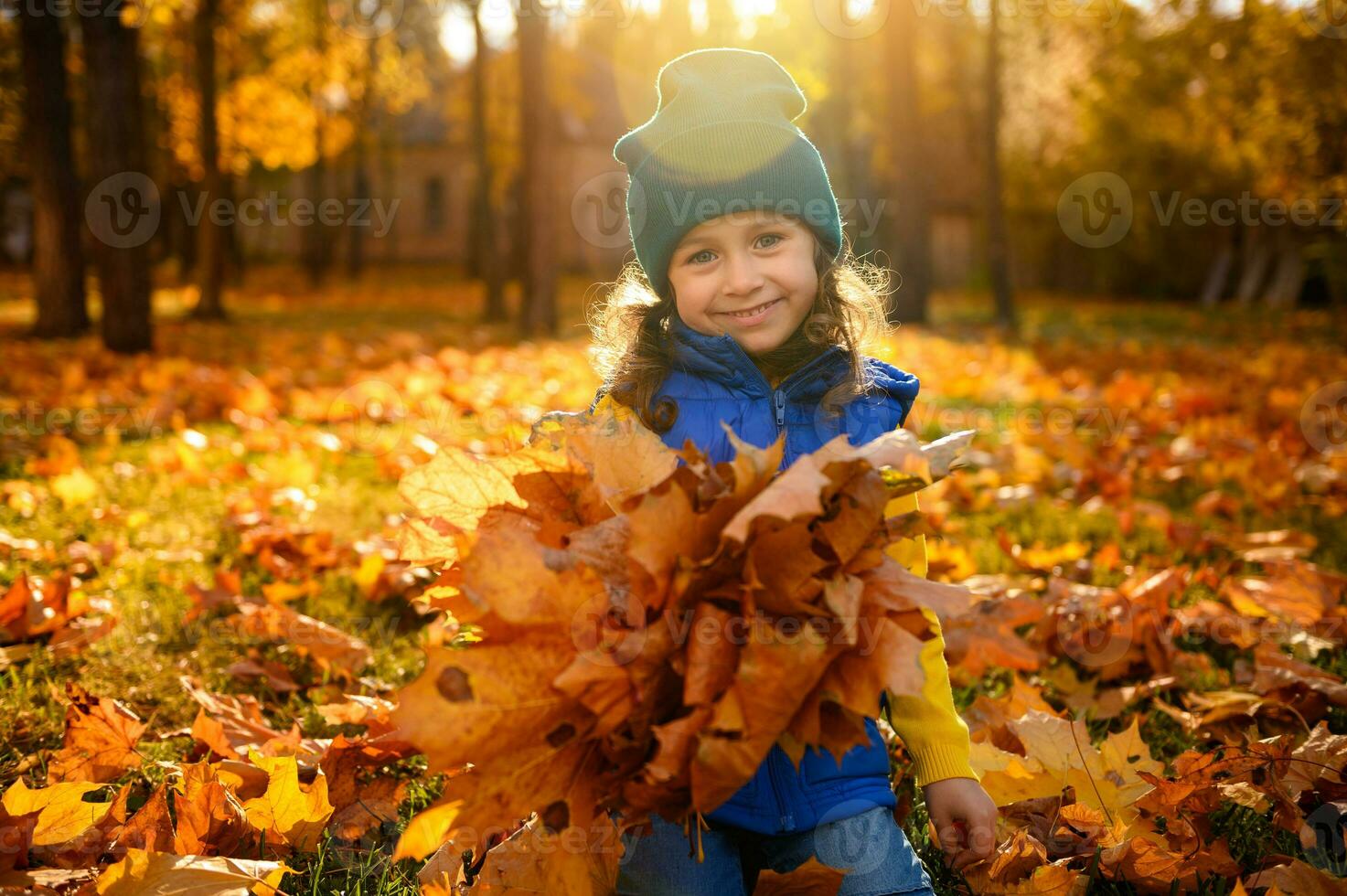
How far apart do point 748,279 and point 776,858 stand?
1128mm

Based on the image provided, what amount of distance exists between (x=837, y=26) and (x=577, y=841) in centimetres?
2054

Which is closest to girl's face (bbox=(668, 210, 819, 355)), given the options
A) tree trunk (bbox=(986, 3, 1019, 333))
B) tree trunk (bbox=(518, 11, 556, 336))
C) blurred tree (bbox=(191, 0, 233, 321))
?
tree trunk (bbox=(518, 11, 556, 336))

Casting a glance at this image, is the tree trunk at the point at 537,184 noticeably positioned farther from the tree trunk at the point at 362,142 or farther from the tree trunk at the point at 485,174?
the tree trunk at the point at 362,142

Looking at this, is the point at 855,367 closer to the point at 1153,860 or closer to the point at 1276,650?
the point at 1153,860

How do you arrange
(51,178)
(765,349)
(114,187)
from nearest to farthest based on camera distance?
(765,349), (114,187), (51,178)

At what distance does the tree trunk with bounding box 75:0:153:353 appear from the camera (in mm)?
8844

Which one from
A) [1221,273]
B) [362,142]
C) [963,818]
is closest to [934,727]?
[963,818]

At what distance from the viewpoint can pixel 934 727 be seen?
1871 millimetres

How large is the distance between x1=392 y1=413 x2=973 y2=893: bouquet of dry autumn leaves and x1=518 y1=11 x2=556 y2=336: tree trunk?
39.9 feet

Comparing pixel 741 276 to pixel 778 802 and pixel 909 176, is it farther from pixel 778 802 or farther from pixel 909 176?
pixel 909 176

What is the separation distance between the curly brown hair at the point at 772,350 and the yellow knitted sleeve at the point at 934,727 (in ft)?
1.45

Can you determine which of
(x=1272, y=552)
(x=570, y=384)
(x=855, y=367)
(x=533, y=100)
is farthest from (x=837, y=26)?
(x=855, y=367)

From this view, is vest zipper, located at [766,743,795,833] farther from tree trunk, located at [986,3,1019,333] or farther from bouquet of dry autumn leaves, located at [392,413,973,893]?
tree trunk, located at [986,3,1019,333]

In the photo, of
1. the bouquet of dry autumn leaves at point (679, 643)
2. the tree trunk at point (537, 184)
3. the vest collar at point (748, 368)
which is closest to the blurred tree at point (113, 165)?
the tree trunk at point (537, 184)
